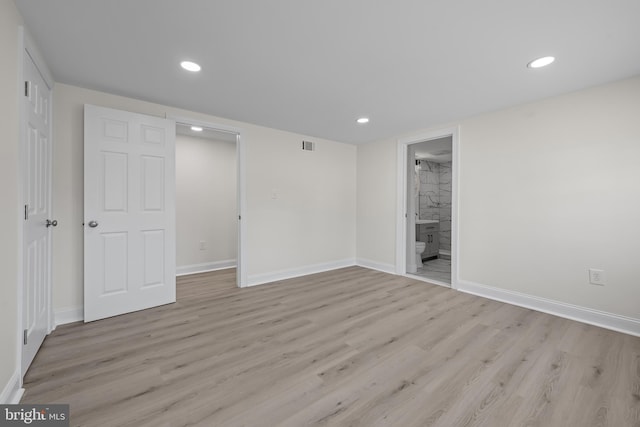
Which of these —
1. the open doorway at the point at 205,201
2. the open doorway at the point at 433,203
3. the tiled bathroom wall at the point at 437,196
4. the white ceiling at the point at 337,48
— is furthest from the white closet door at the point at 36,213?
the tiled bathroom wall at the point at 437,196

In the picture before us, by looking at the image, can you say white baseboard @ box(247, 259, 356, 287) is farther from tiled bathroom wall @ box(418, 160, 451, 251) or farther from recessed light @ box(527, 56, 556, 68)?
recessed light @ box(527, 56, 556, 68)

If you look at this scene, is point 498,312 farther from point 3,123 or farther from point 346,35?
point 3,123

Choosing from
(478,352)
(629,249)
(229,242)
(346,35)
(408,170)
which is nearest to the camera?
(346,35)

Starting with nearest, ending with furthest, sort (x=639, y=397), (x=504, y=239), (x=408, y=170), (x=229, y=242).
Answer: (x=639, y=397)
(x=504, y=239)
(x=408, y=170)
(x=229, y=242)

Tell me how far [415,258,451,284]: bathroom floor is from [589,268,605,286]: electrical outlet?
1574mm

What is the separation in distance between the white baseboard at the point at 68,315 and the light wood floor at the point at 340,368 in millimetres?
145

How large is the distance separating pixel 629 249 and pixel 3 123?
182 inches

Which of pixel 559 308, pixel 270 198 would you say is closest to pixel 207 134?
pixel 270 198

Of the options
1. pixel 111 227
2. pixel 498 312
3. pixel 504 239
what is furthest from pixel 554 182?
pixel 111 227

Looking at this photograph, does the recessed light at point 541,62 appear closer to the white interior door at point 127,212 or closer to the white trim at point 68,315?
the white interior door at point 127,212

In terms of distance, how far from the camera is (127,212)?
9.29 feet

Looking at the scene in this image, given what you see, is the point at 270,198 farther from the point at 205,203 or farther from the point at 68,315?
the point at 68,315

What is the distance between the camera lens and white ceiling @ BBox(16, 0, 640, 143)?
62.9 inches

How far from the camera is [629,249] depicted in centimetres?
Result: 242
